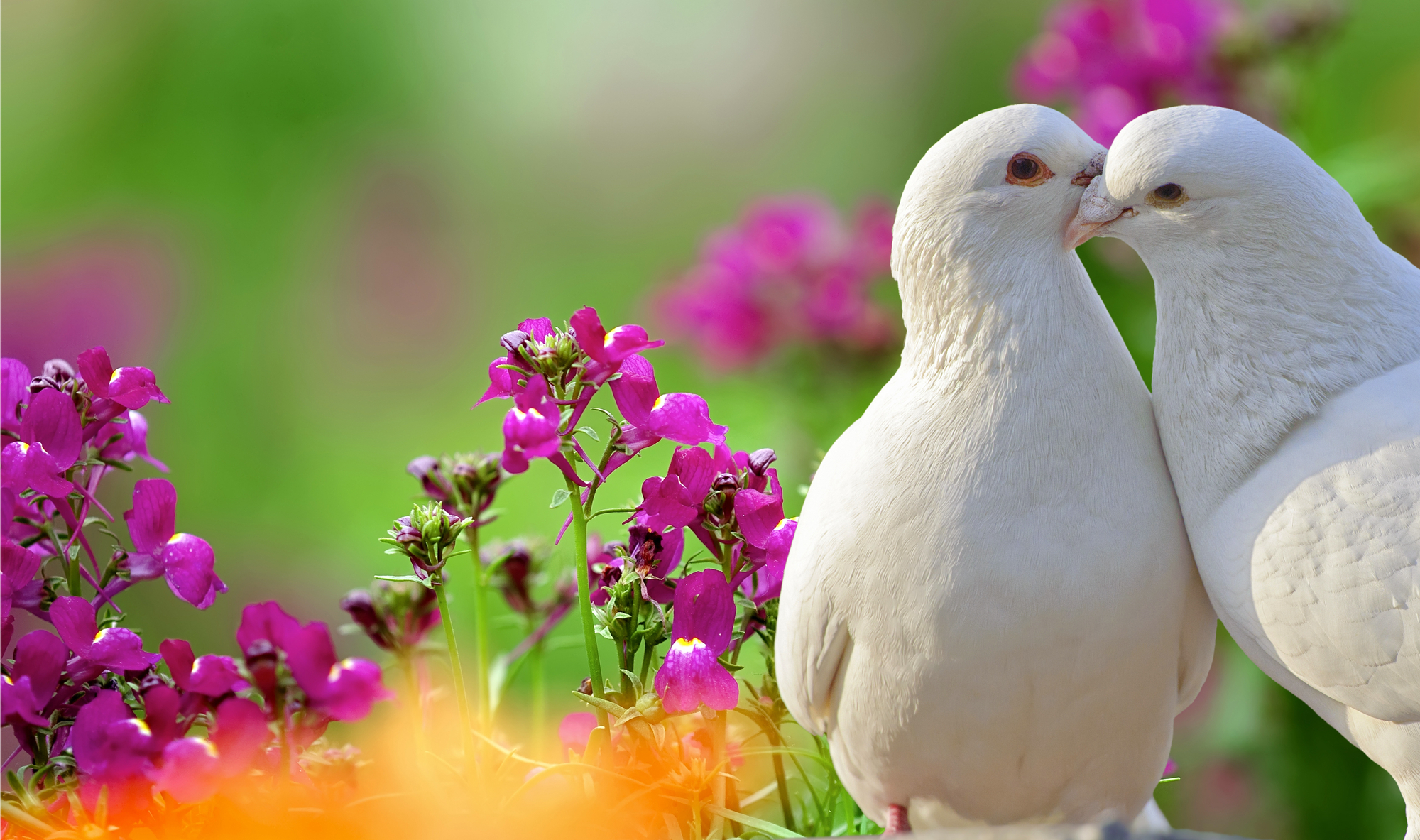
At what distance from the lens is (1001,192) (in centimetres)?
38

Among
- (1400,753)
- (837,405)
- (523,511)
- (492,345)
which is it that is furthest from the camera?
(492,345)

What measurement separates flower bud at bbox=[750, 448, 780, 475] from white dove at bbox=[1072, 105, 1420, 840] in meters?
0.14

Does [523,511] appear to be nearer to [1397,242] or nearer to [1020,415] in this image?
[1397,242]

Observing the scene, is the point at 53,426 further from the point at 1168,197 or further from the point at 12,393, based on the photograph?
the point at 1168,197

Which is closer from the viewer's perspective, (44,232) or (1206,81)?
(1206,81)

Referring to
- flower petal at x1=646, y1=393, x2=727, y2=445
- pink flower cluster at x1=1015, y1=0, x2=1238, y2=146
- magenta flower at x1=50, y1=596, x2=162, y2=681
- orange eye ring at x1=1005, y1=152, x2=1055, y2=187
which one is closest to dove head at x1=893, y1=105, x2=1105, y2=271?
orange eye ring at x1=1005, y1=152, x2=1055, y2=187

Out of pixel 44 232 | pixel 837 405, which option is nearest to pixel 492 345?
pixel 44 232

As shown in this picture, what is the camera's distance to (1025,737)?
1.25 ft

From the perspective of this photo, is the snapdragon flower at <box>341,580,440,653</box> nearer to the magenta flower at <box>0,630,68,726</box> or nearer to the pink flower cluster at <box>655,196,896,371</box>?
the magenta flower at <box>0,630,68,726</box>

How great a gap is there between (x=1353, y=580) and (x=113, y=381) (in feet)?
1.40

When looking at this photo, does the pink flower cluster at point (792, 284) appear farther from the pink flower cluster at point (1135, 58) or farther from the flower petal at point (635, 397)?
the flower petal at point (635, 397)

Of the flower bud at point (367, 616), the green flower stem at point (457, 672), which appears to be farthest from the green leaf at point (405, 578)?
the flower bud at point (367, 616)

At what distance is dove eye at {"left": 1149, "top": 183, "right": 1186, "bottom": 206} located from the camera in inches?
14.7

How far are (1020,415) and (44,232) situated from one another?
1.57m
